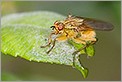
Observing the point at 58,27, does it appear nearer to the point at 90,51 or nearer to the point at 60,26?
the point at 60,26

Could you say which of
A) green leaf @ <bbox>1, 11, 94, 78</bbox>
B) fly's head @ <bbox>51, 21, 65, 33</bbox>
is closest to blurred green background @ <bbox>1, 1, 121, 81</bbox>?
green leaf @ <bbox>1, 11, 94, 78</bbox>

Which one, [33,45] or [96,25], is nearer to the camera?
[33,45]

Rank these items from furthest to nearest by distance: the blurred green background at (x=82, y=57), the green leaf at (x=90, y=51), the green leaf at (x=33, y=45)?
the blurred green background at (x=82, y=57)
the green leaf at (x=90, y=51)
the green leaf at (x=33, y=45)

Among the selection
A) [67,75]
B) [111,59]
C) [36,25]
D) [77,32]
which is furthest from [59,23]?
[111,59]

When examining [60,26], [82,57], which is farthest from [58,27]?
[82,57]

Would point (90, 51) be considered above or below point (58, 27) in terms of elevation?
below

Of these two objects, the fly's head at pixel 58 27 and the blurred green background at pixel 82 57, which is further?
the blurred green background at pixel 82 57

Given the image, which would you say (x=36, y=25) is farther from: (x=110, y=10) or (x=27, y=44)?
(x=110, y=10)

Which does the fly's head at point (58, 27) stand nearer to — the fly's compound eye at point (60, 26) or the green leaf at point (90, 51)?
the fly's compound eye at point (60, 26)

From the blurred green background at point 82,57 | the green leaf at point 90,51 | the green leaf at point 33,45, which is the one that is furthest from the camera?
the blurred green background at point 82,57

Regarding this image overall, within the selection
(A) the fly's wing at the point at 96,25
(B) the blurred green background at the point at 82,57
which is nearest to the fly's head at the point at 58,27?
(A) the fly's wing at the point at 96,25
